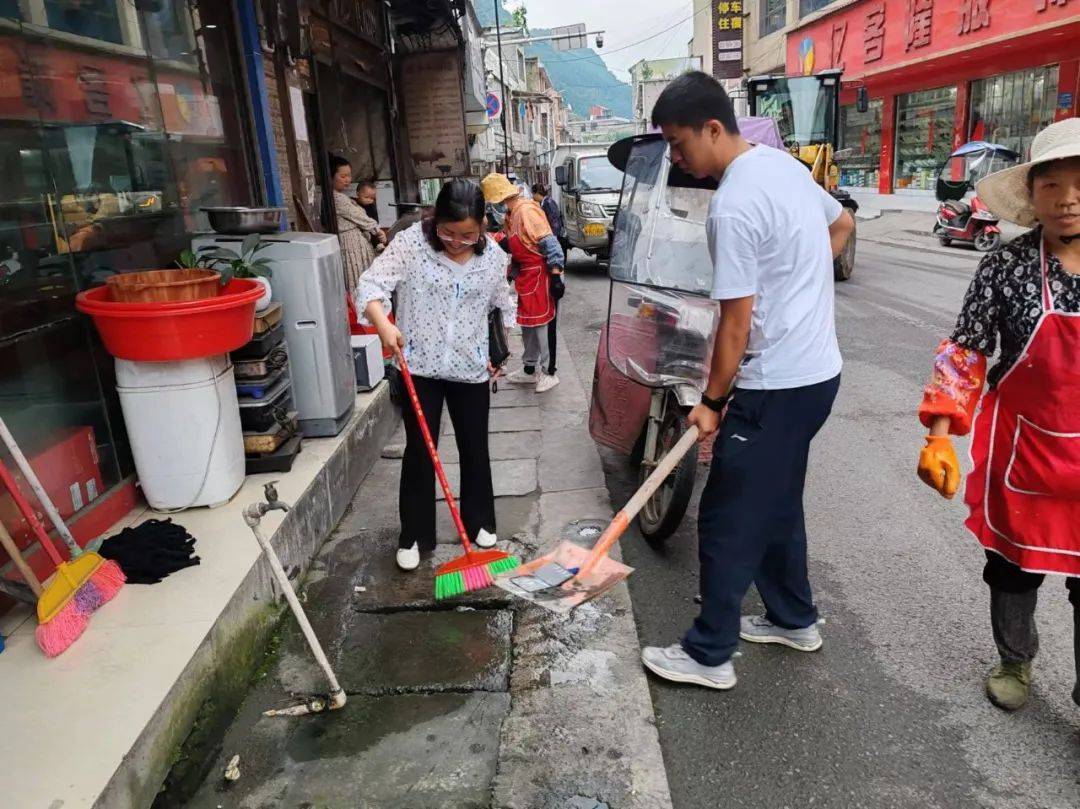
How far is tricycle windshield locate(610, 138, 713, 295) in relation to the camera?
Result: 3.92m

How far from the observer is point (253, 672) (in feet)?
9.62

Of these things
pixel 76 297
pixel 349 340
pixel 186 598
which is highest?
pixel 76 297

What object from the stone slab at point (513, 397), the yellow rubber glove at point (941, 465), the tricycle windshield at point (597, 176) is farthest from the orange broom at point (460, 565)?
the tricycle windshield at point (597, 176)

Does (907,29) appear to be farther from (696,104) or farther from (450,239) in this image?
(696,104)

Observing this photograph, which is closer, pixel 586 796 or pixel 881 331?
pixel 586 796

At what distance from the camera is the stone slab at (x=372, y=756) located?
2297 millimetres

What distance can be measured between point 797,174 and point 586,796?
192cm

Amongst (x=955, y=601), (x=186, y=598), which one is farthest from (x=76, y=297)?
(x=955, y=601)

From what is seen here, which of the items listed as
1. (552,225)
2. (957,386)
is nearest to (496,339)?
(957,386)

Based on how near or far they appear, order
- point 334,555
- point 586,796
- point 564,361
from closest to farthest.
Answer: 1. point 586,796
2. point 334,555
3. point 564,361

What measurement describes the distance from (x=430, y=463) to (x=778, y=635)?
1653mm

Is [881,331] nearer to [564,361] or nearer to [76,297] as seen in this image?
[564,361]

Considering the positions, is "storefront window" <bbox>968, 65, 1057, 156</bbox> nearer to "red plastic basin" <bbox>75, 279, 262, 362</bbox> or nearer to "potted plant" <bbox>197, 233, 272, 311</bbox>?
"potted plant" <bbox>197, 233, 272, 311</bbox>

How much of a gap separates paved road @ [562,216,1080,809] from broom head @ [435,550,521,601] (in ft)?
1.98
